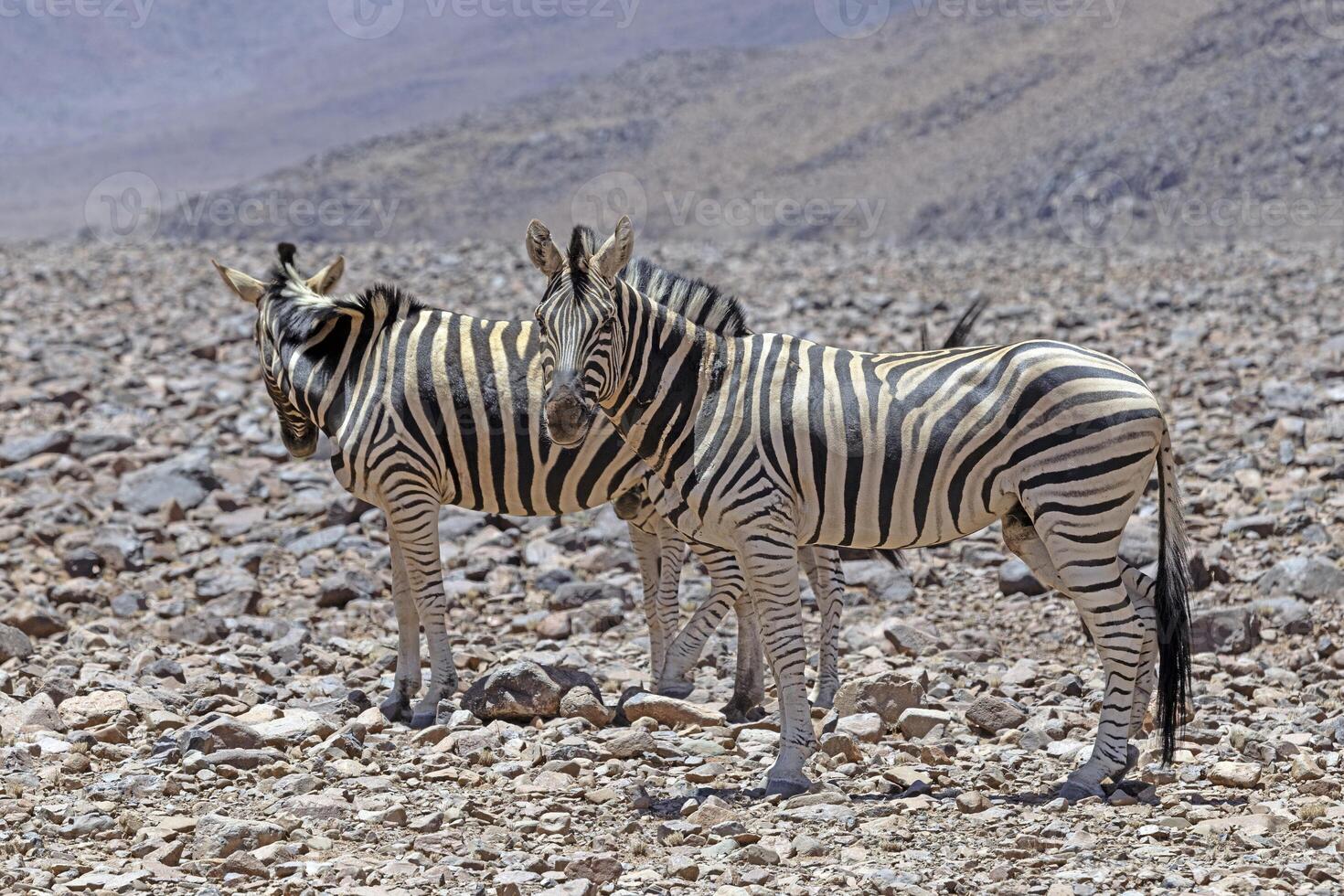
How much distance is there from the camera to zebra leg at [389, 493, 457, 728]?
29.3 feet

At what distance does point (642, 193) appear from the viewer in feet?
286

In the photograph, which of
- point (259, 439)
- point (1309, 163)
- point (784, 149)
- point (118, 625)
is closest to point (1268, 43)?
point (1309, 163)

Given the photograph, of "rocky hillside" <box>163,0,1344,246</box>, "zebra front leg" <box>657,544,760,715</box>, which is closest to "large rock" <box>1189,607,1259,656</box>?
"zebra front leg" <box>657,544,760,715</box>

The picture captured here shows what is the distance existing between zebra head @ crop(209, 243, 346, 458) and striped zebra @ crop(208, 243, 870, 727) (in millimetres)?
138

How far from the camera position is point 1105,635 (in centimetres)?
747

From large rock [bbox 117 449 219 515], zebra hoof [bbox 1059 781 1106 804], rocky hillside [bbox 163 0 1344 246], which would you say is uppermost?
rocky hillside [bbox 163 0 1344 246]

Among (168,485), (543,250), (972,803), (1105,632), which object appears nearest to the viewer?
(972,803)

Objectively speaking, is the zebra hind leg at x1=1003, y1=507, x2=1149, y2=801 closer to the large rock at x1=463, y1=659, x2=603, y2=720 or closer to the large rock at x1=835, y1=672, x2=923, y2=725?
the large rock at x1=835, y1=672, x2=923, y2=725

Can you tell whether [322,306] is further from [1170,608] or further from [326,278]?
[1170,608]

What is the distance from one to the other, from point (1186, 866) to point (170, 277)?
26130 mm

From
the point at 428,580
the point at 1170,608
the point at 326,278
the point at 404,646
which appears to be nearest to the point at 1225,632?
the point at 1170,608

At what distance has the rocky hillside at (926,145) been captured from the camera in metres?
60.8

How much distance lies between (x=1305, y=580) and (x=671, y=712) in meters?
5.05

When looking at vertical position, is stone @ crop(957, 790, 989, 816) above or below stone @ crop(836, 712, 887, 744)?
below
